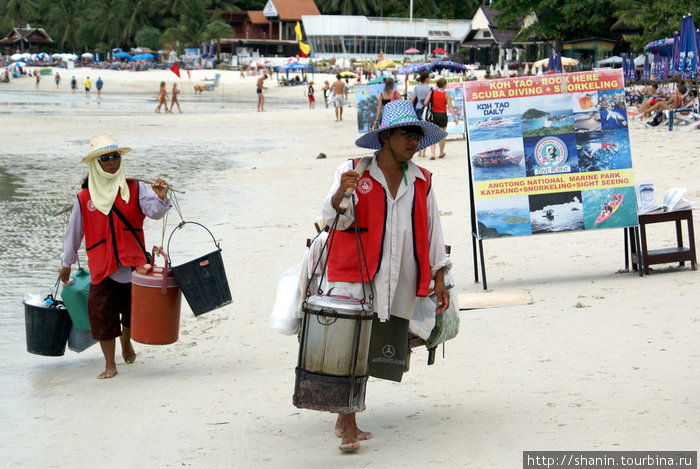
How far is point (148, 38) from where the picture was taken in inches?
4163

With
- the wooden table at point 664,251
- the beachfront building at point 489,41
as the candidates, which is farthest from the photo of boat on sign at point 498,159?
the beachfront building at point 489,41

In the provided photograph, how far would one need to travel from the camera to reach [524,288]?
8.34 meters

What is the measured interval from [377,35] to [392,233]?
325ft

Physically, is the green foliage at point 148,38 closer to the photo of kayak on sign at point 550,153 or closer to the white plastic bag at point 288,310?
the photo of kayak on sign at point 550,153

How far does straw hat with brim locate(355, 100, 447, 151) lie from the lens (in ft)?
15.0

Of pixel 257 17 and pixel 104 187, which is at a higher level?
pixel 257 17

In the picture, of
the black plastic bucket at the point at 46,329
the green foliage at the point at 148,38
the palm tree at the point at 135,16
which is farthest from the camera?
the palm tree at the point at 135,16

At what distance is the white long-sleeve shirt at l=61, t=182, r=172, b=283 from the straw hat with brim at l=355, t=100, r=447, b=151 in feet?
6.45

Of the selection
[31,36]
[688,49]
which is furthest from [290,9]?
[688,49]

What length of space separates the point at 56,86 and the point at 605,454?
3012 inches

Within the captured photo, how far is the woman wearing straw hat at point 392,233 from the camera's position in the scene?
4.57 m

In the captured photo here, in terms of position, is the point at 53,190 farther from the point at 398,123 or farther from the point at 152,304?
the point at 398,123

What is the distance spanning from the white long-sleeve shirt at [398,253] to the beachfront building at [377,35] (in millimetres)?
96273

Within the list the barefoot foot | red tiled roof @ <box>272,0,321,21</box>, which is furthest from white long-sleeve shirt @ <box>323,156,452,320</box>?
red tiled roof @ <box>272,0,321,21</box>
